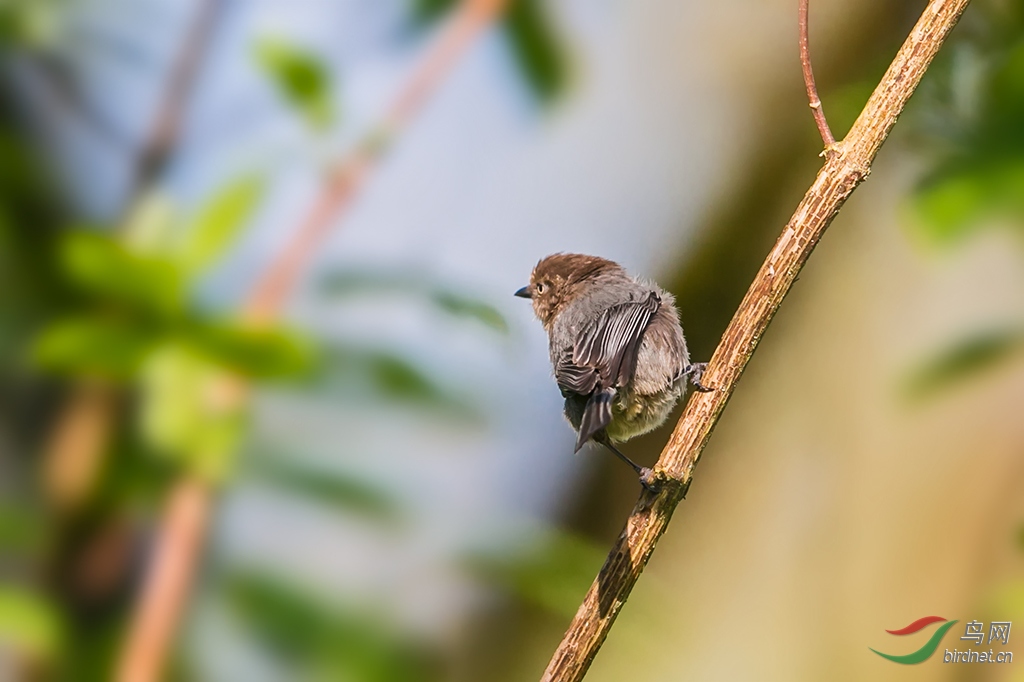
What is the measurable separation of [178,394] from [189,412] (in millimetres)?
38

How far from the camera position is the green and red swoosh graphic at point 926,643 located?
4.84 ft

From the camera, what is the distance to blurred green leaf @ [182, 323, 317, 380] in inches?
50.3

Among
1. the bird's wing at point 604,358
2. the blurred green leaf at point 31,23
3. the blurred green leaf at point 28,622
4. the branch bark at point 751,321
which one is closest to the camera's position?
the branch bark at point 751,321

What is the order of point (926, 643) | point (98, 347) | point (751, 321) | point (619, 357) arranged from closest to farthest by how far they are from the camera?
point (751, 321)
point (619, 357)
point (98, 347)
point (926, 643)

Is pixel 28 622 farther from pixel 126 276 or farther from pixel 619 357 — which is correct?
pixel 619 357

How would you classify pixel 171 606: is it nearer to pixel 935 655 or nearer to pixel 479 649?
pixel 479 649

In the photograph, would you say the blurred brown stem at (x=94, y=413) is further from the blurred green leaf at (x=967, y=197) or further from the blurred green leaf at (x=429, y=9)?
the blurred green leaf at (x=967, y=197)

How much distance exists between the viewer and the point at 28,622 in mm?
1235

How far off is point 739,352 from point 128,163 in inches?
44.3

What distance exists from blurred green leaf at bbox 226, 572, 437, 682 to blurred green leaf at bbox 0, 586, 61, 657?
0.26m

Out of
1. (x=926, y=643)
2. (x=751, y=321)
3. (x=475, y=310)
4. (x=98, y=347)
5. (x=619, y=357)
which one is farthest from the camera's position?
(x=926, y=643)

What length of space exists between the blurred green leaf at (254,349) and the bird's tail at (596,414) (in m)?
0.64

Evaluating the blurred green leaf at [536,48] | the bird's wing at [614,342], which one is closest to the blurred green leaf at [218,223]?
the blurred green leaf at [536,48]

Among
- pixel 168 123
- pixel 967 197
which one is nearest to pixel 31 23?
pixel 168 123
